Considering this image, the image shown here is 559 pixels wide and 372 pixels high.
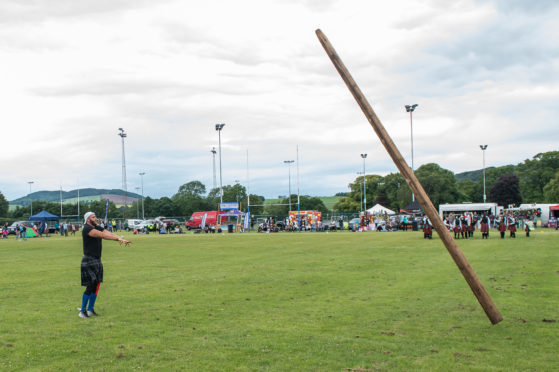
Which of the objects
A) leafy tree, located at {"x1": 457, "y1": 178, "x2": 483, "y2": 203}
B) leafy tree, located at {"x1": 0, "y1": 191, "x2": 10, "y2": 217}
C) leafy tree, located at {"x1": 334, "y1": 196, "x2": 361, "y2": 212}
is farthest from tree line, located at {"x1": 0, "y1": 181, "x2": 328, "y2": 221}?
leafy tree, located at {"x1": 457, "y1": 178, "x2": 483, "y2": 203}

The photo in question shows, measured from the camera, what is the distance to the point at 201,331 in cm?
760

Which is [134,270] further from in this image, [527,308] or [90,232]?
[527,308]

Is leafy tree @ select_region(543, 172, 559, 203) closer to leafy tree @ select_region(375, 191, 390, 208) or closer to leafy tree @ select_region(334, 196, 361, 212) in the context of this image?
leafy tree @ select_region(375, 191, 390, 208)

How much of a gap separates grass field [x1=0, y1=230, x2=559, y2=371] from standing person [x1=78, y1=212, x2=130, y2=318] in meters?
0.29

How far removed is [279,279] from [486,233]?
68.7 feet

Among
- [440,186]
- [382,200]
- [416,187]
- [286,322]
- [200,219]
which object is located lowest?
[286,322]

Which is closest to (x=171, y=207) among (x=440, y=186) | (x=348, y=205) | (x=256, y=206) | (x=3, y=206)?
(x=256, y=206)

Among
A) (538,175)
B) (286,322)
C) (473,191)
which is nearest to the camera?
(286,322)

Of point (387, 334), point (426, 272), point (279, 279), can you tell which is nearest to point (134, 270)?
point (279, 279)

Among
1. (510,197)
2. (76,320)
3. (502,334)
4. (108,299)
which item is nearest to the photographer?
(502,334)

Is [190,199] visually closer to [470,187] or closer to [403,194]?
[403,194]

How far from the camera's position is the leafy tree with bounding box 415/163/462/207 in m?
106

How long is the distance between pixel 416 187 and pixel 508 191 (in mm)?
101715

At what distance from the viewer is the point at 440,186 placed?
106438mm
